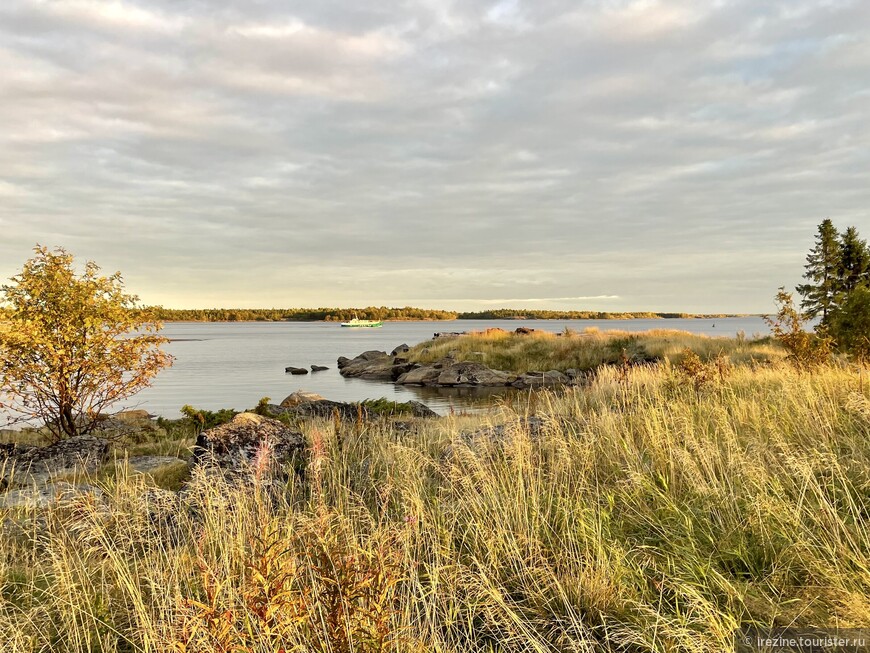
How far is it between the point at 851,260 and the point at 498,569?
213ft

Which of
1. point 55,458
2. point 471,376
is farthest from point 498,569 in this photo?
point 471,376

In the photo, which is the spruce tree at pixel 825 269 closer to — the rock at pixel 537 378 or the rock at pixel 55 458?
the rock at pixel 537 378

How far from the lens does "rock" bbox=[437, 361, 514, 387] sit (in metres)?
35.8

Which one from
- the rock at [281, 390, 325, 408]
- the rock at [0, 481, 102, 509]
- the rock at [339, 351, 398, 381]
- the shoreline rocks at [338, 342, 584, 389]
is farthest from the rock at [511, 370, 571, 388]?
the rock at [0, 481, 102, 509]

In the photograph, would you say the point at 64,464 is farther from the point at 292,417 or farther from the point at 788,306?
the point at 788,306

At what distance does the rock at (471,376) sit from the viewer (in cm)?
3575

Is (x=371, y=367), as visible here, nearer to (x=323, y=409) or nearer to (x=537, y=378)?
(x=537, y=378)

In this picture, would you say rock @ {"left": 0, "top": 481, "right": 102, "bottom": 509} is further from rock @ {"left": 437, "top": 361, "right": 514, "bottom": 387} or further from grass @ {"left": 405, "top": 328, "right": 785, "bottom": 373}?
grass @ {"left": 405, "top": 328, "right": 785, "bottom": 373}

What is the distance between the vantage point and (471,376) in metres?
36.4

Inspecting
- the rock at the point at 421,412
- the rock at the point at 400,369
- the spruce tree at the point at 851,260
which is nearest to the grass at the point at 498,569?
the rock at the point at 421,412

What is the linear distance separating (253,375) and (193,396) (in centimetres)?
1191

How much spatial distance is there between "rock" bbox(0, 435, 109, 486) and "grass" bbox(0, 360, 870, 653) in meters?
2.81

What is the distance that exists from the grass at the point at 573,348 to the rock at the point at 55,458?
28.7 meters

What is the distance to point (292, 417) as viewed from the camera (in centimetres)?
1430
